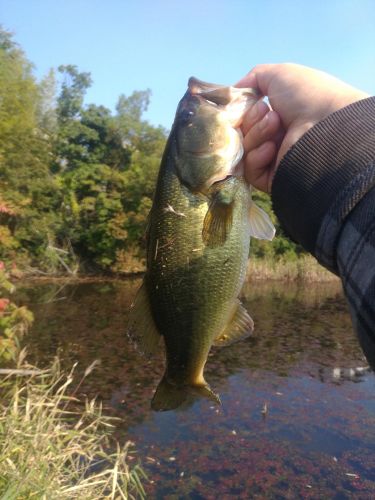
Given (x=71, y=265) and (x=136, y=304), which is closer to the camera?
(x=136, y=304)

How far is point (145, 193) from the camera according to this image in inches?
1221

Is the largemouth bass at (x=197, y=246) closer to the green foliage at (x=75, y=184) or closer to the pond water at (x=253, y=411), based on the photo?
the pond water at (x=253, y=411)

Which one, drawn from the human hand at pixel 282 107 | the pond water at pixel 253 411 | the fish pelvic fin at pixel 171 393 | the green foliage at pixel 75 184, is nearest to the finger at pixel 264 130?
the human hand at pixel 282 107

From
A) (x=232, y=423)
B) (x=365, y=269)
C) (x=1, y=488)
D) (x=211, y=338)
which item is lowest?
(x=232, y=423)

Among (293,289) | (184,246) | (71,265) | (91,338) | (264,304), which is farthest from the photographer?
(71,265)

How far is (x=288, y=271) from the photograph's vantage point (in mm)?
28094

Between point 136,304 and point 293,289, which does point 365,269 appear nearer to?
point 136,304

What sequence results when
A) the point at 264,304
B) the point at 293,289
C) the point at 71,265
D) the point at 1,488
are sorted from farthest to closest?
the point at 71,265
the point at 293,289
the point at 264,304
the point at 1,488

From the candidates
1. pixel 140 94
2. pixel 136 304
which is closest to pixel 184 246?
pixel 136 304

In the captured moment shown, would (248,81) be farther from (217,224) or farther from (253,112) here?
(217,224)

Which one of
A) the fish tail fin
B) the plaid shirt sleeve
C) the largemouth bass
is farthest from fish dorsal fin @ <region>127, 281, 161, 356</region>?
the plaid shirt sleeve

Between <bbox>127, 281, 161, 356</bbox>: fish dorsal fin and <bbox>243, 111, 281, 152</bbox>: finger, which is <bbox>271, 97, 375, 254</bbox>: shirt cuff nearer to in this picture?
<bbox>243, 111, 281, 152</bbox>: finger

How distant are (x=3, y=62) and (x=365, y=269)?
97.0 feet

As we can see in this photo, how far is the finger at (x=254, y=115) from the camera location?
2289 millimetres
